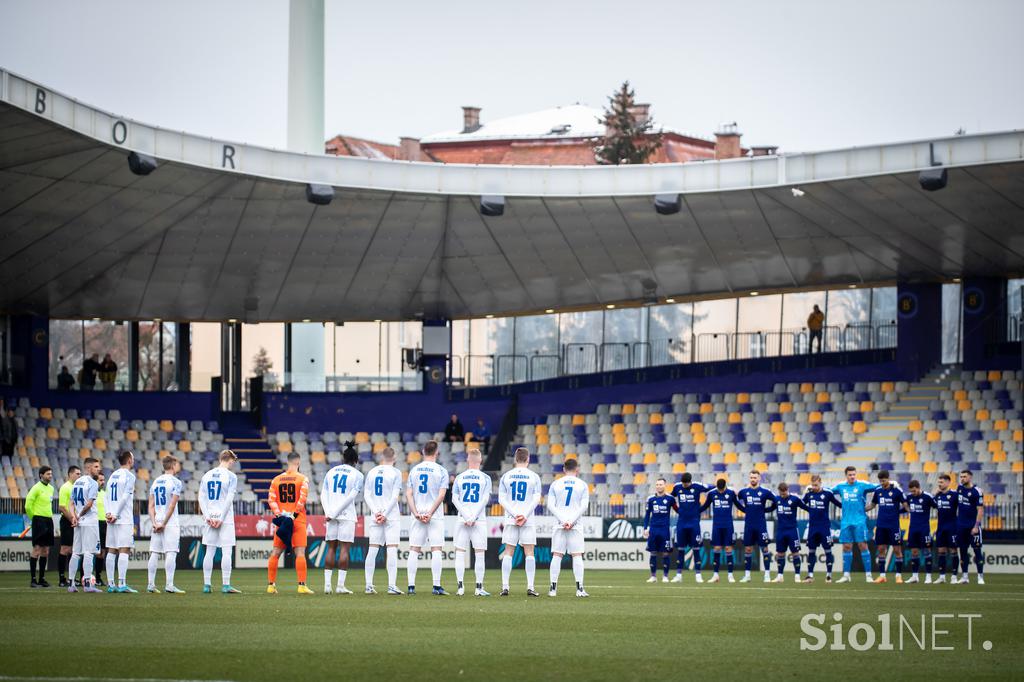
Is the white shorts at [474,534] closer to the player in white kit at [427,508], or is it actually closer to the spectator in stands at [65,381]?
the player in white kit at [427,508]

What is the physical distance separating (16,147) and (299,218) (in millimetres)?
9160

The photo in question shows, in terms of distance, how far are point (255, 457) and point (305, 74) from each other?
1341 centimetres

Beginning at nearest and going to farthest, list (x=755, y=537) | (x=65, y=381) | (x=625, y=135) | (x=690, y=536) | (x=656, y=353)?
1. (x=755, y=537)
2. (x=690, y=536)
3. (x=65, y=381)
4. (x=656, y=353)
5. (x=625, y=135)

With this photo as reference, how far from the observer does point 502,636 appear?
1473 cm

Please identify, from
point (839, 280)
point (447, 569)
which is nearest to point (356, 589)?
point (447, 569)

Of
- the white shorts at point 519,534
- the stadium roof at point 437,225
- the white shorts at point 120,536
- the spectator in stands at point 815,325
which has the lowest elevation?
the white shorts at point 120,536

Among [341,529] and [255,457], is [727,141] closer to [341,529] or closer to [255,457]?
[255,457]

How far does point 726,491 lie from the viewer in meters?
25.8

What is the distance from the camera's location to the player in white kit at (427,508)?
20422mm

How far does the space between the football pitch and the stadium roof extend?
10963 millimetres

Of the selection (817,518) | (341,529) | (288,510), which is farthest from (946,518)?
(288,510)

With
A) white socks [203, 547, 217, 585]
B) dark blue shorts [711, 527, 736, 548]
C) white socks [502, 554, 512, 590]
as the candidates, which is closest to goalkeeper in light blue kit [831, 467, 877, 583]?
dark blue shorts [711, 527, 736, 548]

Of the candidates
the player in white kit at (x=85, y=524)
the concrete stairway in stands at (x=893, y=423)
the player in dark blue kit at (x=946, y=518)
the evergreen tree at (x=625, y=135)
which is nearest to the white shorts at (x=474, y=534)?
the player in white kit at (x=85, y=524)

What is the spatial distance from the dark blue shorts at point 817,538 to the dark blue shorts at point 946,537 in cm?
190
